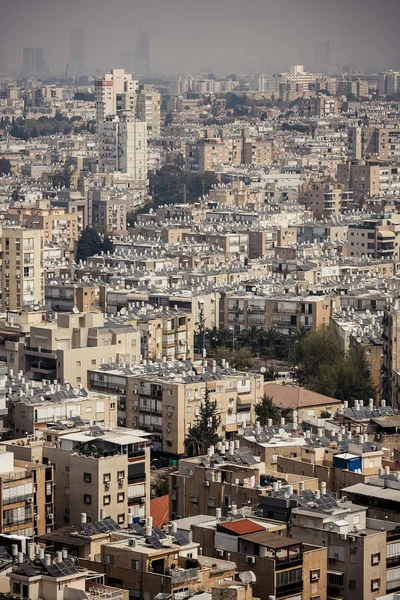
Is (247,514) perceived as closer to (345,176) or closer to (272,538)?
(272,538)

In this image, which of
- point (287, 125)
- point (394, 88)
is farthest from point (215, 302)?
point (394, 88)

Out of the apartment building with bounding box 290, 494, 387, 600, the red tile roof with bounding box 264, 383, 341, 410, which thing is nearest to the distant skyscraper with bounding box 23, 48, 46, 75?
the red tile roof with bounding box 264, 383, 341, 410

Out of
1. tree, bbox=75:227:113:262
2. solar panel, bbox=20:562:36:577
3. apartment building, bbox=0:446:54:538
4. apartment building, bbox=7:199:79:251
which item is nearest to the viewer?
solar panel, bbox=20:562:36:577

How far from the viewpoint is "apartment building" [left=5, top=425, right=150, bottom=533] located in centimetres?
1864

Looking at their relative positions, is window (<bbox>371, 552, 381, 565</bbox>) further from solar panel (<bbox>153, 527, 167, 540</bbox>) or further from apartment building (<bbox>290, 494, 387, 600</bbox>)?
solar panel (<bbox>153, 527, 167, 540</bbox>)

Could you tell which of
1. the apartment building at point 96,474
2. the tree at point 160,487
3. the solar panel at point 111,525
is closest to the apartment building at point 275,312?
the tree at point 160,487

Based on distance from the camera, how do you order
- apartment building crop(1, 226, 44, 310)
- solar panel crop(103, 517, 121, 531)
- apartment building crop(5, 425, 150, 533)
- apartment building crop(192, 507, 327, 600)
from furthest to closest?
apartment building crop(1, 226, 44, 310)
apartment building crop(5, 425, 150, 533)
solar panel crop(103, 517, 121, 531)
apartment building crop(192, 507, 327, 600)

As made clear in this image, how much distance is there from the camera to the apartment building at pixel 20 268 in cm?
3347

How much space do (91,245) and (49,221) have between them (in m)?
1.42

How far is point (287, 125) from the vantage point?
291 ft

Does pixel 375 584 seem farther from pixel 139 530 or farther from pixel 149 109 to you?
pixel 149 109

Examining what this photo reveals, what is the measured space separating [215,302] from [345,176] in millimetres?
28150

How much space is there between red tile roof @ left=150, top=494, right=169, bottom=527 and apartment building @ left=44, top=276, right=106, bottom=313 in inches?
548

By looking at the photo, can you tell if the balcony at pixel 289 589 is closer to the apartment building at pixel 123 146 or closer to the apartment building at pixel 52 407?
the apartment building at pixel 52 407
